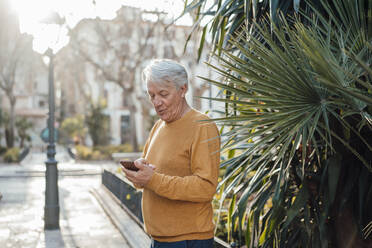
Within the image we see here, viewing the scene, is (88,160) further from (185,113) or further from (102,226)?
(185,113)

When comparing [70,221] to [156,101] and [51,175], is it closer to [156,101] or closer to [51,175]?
[51,175]

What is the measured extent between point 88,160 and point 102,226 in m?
20.8

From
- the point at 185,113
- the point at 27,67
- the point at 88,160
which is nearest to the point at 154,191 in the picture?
the point at 185,113

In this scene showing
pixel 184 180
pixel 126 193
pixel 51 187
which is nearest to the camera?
pixel 184 180

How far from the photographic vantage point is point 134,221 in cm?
780

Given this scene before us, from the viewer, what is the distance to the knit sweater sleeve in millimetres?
2254

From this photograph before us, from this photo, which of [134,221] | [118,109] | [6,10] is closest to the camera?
[134,221]

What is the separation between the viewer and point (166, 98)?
237cm

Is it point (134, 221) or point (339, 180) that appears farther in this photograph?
point (134, 221)

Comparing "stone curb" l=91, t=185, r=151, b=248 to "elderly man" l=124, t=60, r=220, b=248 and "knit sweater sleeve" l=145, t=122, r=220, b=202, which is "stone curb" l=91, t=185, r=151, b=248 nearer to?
"elderly man" l=124, t=60, r=220, b=248

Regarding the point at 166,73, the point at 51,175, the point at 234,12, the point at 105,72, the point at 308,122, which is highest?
the point at 105,72

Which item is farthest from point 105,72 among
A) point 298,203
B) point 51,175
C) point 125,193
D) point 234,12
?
point 298,203

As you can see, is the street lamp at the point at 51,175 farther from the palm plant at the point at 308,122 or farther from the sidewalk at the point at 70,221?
the palm plant at the point at 308,122

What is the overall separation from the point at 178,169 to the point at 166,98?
1.12 feet
